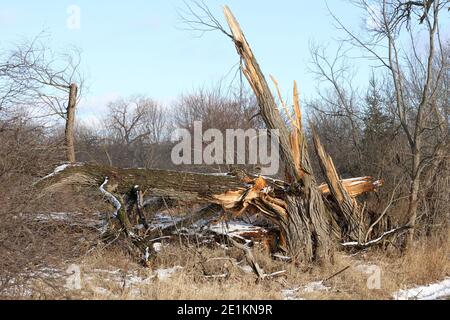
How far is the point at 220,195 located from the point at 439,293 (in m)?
4.29

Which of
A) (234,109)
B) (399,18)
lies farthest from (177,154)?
(399,18)

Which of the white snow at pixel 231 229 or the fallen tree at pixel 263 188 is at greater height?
the fallen tree at pixel 263 188

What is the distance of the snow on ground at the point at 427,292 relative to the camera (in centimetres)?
867

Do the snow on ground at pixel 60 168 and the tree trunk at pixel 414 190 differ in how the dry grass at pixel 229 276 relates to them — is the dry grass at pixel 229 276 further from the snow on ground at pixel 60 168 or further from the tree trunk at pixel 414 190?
the snow on ground at pixel 60 168

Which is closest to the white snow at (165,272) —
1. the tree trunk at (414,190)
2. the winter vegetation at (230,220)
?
the winter vegetation at (230,220)

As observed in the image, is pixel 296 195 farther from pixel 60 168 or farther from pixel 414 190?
pixel 60 168

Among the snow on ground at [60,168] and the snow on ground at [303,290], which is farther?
the snow on ground at [60,168]

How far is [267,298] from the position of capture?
803 cm

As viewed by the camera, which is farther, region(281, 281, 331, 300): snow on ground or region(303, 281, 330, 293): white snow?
region(303, 281, 330, 293): white snow

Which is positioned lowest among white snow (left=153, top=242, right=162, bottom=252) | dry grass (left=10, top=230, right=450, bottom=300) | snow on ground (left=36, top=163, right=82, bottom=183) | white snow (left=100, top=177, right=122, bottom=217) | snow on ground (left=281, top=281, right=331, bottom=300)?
snow on ground (left=281, top=281, right=331, bottom=300)

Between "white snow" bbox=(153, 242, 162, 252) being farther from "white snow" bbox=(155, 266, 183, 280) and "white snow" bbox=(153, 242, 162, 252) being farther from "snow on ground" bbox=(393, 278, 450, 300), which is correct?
"snow on ground" bbox=(393, 278, 450, 300)

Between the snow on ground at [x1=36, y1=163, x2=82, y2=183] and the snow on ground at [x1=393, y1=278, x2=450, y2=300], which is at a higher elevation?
the snow on ground at [x1=36, y1=163, x2=82, y2=183]

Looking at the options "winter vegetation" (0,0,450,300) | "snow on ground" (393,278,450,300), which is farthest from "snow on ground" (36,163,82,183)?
"snow on ground" (393,278,450,300)

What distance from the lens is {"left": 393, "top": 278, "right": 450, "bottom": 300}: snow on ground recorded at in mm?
8672
